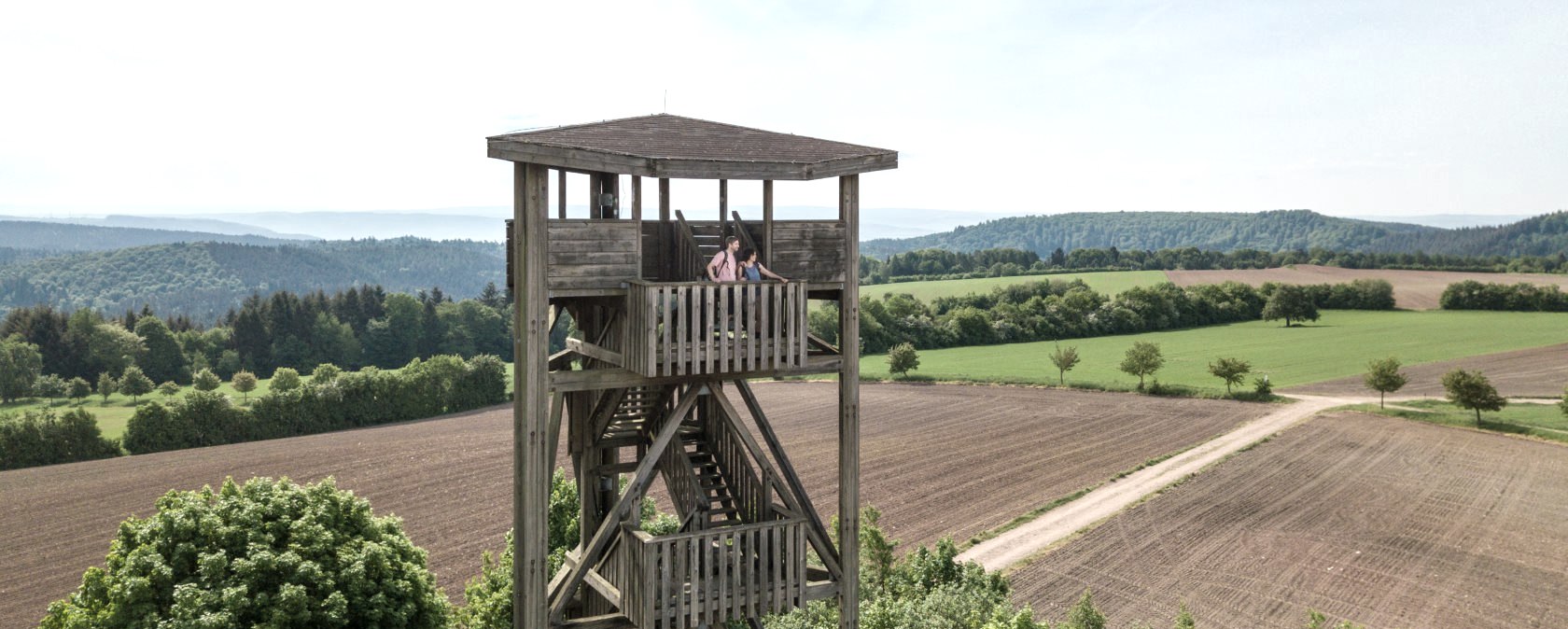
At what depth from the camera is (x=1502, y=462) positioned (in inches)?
1676

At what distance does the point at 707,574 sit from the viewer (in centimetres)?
1176

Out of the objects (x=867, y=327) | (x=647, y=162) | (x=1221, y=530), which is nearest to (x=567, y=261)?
(x=647, y=162)

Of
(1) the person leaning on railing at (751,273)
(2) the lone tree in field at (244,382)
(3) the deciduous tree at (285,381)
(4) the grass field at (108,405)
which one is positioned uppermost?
(1) the person leaning on railing at (751,273)

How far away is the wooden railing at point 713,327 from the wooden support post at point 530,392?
98 centimetres

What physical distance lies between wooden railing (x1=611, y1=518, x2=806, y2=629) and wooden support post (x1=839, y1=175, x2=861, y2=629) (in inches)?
27.8

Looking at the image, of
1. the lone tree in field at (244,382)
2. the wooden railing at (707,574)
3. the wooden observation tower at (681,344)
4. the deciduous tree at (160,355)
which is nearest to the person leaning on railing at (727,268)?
the wooden observation tower at (681,344)

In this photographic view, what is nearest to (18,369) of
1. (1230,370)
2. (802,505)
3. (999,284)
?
(1230,370)

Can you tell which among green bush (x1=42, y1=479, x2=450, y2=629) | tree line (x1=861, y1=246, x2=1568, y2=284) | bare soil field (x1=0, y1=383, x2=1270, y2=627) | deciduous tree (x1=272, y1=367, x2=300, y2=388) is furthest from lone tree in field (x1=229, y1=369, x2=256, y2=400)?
tree line (x1=861, y1=246, x2=1568, y2=284)

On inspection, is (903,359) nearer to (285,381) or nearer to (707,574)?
(285,381)

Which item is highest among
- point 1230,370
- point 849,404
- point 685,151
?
point 685,151

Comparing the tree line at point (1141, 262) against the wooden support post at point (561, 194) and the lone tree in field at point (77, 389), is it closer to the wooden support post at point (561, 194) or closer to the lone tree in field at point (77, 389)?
the lone tree in field at point (77, 389)

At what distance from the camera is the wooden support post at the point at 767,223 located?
1190 cm

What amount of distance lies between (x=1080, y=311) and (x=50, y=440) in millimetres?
74117

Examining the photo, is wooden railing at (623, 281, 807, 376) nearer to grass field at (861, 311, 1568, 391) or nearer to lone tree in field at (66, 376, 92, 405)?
grass field at (861, 311, 1568, 391)
